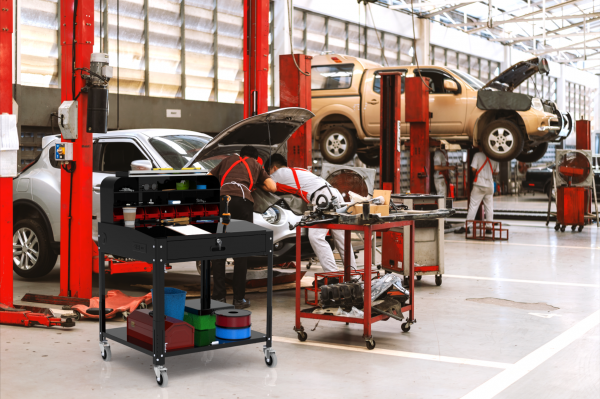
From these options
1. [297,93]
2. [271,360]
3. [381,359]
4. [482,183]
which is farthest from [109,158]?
[482,183]

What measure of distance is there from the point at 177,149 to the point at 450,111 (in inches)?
254

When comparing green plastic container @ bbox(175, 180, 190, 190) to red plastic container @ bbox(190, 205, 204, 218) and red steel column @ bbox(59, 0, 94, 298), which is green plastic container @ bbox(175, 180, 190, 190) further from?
red steel column @ bbox(59, 0, 94, 298)

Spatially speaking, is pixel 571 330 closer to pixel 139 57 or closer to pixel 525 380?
pixel 525 380

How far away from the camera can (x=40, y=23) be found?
11.9 meters

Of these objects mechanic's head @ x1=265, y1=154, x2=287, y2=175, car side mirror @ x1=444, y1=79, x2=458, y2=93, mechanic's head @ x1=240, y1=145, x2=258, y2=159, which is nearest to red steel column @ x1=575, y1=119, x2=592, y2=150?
car side mirror @ x1=444, y1=79, x2=458, y2=93

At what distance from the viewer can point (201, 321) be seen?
14.3 feet

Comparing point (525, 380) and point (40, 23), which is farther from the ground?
point (40, 23)

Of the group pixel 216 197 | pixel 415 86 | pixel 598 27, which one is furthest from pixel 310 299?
pixel 598 27

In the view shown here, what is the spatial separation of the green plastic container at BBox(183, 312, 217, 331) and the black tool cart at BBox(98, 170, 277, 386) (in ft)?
0.26

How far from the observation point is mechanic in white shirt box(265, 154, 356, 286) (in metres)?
6.11

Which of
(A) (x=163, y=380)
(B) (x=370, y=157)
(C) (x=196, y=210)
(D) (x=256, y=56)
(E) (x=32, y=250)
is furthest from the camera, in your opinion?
(B) (x=370, y=157)

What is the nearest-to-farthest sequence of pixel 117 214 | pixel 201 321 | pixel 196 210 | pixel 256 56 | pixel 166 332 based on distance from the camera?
pixel 166 332, pixel 201 321, pixel 117 214, pixel 196 210, pixel 256 56

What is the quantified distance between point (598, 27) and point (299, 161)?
24.1 metres

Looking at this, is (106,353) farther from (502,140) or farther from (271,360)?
(502,140)
